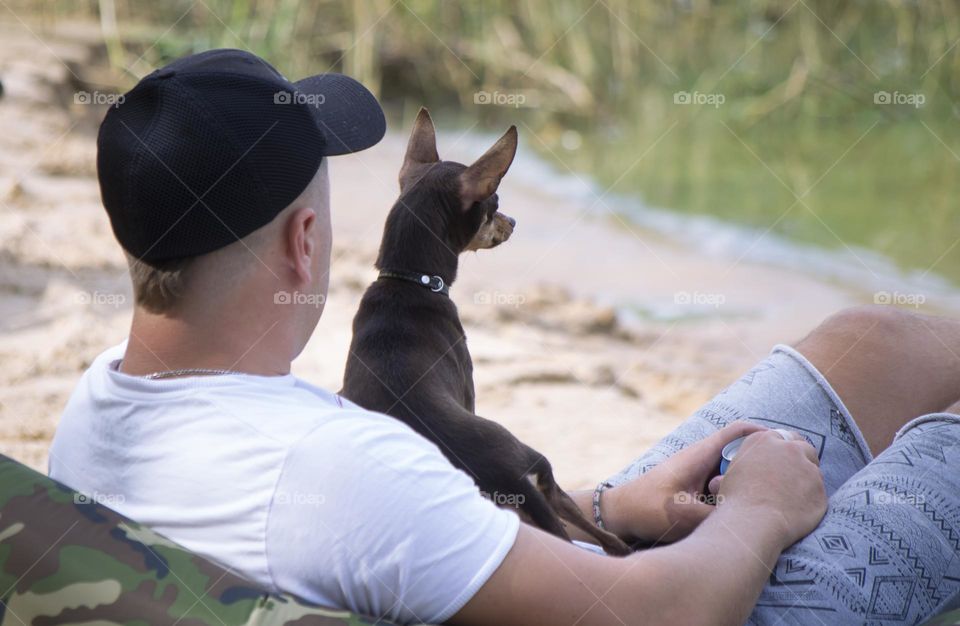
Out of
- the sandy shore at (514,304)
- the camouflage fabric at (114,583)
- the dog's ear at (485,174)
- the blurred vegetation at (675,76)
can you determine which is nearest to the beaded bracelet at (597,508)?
Answer: the dog's ear at (485,174)

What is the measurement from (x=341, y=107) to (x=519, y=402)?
2.48m

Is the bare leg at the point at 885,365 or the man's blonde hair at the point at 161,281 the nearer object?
the man's blonde hair at the point at 161,281

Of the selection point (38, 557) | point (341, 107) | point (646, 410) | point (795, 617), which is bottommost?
point (646, 410)

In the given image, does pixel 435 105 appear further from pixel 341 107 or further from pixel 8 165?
pixel 341 107

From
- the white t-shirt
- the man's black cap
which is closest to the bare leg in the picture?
the white t-shirt

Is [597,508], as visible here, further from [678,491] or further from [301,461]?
[301,461]

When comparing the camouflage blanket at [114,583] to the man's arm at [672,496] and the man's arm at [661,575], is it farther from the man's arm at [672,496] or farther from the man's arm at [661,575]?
the man's arm at [672,496]

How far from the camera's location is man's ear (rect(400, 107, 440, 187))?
2734 mm

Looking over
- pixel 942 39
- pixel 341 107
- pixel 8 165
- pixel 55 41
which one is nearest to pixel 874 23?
pixel 942 39

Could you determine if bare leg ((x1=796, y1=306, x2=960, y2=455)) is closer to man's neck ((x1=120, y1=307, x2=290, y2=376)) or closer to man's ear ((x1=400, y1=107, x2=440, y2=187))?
man's ear ((x1=400, y1=107, x2=440, y2=187))

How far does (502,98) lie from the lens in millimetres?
10320

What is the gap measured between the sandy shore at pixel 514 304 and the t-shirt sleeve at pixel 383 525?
7.24 feet

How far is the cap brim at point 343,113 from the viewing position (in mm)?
1688

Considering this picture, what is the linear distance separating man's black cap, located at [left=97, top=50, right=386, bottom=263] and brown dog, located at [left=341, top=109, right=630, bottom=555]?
714 millimetres
